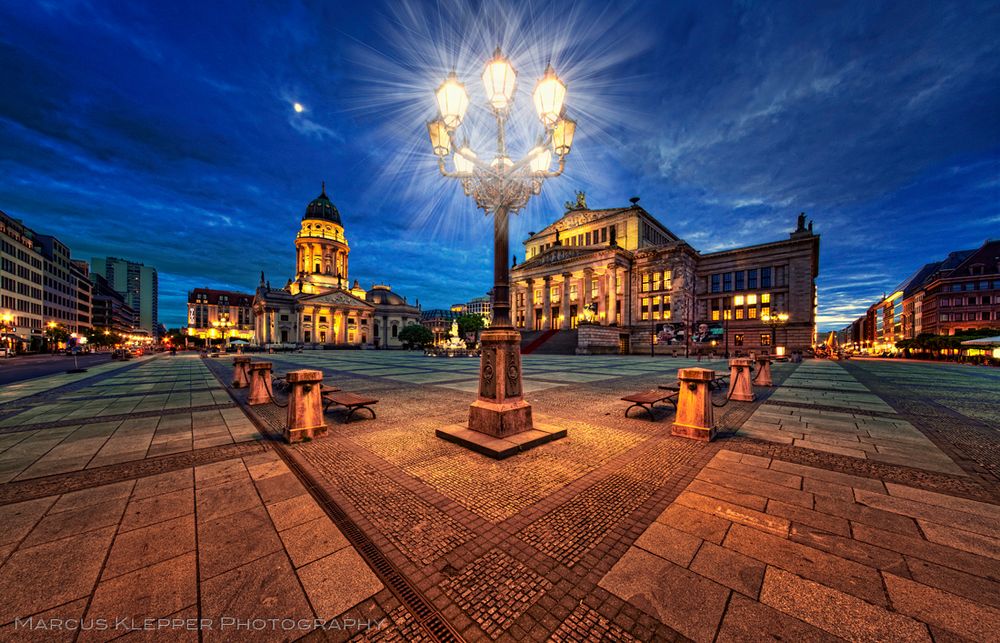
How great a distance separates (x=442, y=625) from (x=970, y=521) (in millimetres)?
5128

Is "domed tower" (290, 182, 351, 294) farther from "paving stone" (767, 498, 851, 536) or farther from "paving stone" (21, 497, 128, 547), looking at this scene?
"paving stone" (767, 498, 851, 536)

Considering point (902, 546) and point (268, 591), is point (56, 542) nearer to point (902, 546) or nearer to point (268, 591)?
point (268, 591)

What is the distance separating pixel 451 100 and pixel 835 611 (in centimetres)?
767

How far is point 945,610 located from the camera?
2221 millimetres

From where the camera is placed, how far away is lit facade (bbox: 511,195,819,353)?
3906 centimetres

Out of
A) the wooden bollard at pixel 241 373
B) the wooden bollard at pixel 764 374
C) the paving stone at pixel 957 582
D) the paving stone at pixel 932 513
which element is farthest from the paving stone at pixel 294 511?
the wooden bollard at pixel 764 374

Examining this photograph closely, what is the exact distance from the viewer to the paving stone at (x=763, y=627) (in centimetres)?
206

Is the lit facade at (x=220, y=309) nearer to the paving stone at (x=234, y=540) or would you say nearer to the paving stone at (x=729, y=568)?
the paving stone at (x=234, y=540)

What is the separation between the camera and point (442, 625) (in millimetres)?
2186

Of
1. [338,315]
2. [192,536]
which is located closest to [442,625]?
[192,536]

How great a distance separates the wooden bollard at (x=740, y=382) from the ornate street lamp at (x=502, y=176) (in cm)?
714

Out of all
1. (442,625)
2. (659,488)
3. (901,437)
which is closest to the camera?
(442,625)

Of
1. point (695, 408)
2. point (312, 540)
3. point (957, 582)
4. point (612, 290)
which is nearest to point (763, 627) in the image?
point (957, 582)

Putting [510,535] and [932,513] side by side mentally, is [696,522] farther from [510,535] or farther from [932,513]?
[932,513]
